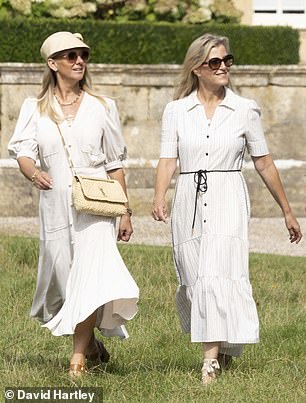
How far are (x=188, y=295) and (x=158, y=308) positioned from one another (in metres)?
2.59

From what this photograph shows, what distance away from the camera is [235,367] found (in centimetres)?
824

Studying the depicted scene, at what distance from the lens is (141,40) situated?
1778cm

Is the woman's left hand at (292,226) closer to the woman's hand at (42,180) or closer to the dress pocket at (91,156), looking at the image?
the dress pocket at (91,156)

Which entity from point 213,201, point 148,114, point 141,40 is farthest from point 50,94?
point 141,40

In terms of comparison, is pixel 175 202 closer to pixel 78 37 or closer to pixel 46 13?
pixel 78 37

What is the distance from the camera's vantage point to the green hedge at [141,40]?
690 inches

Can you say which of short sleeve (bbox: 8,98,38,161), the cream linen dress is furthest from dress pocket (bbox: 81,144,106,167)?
short sleeve (bbox: 8,98,38,161)

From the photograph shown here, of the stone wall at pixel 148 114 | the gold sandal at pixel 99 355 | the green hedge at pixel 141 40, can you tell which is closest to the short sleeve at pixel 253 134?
the gold sandal at pixel 99 355

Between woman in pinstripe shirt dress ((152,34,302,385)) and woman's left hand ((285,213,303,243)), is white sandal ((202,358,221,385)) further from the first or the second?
woman's left hand ((285,213,303,243))

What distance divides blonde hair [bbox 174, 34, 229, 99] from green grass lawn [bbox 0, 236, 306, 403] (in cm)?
143

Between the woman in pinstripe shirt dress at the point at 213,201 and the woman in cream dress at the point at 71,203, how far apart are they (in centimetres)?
30

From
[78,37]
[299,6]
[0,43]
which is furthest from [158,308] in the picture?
[299,6]

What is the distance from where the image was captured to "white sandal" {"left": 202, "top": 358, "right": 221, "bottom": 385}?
7.69m

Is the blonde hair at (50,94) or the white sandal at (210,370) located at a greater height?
the blonde hair at (50,94)
